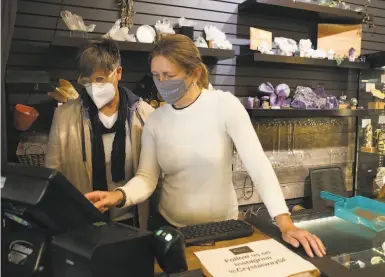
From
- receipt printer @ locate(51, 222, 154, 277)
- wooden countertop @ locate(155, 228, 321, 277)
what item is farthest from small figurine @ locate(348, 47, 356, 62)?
receipt printer @ locate(51, 222, 154, 277)

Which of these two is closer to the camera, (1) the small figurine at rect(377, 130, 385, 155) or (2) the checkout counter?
(2) the checkout counter

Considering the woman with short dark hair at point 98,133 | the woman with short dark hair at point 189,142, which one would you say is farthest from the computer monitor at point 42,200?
the woman with short dark hair at point 98,133

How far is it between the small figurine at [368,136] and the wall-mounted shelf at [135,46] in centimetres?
203

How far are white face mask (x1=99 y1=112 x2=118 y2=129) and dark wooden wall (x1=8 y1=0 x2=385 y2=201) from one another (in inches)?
38.1

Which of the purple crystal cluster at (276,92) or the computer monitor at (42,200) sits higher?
the purple crystal cluster at (276,92)

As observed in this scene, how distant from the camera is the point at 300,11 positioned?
3623mm

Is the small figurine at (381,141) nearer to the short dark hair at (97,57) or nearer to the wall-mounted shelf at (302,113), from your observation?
the wall-mounted shelf at (302,113)

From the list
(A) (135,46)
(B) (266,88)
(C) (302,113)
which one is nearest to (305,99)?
(C) (302,113)

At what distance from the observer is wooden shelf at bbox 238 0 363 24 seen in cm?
339

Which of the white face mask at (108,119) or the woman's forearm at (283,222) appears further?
the white face mask at (108,119)

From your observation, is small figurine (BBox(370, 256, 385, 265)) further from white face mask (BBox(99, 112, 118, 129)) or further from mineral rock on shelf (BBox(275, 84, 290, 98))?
mineral rock on shelf (BBox(275, 84, 290, 98))

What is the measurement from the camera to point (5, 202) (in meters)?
0.91

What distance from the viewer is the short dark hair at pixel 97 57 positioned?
194 centimetres

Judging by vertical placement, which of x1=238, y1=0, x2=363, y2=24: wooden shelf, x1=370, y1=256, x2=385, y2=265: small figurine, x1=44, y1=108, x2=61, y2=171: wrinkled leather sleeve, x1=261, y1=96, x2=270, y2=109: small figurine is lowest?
x1=370, y1=256, x2=385, y2=265: small figurine
